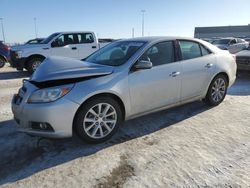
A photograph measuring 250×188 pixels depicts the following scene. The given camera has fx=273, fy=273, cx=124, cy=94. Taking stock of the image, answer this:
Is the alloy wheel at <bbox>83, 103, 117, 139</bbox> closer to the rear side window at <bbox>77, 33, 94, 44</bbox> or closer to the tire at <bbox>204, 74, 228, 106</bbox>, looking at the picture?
the tire at <bbox>204, 74, 228, 106</bbox>

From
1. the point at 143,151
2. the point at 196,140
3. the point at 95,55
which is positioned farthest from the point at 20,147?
the point at 196,140

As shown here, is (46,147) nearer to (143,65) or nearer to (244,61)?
(143,65)

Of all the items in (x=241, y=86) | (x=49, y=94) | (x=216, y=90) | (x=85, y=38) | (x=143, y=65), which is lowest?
(x=241, y=86)

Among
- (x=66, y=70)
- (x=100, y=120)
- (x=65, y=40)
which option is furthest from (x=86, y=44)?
(x=100, y=120)

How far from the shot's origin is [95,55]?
523 centimetres

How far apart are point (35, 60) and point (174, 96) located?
808 cm

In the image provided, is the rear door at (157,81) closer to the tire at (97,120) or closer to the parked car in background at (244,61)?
the tire at (97,120)

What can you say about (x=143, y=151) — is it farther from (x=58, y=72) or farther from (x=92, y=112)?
(x=58, y=72)

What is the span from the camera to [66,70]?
13.3ft

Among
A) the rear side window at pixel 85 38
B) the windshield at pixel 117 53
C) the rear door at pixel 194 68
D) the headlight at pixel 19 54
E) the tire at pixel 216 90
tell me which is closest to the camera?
the windshield at pixel 117 53

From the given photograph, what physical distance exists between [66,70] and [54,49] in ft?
26.0

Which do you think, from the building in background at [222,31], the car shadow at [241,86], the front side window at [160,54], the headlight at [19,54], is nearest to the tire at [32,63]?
the headlight at [19,54]

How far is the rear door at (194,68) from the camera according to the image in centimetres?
496

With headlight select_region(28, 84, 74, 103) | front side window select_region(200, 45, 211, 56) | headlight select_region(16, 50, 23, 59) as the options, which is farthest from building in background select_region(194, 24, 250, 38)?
headlight select_region(28, 84, 74, 103)
